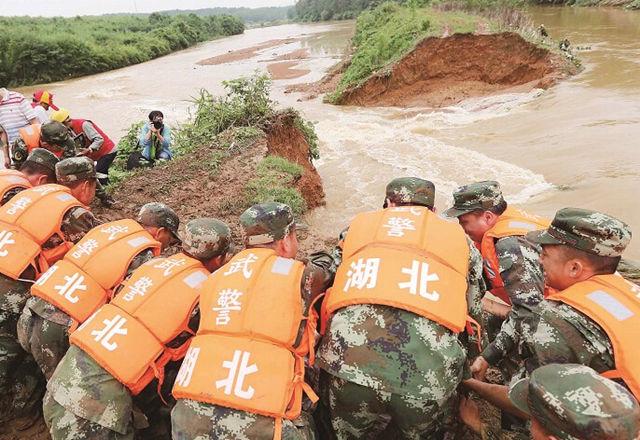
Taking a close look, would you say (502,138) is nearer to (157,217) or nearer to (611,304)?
(157,217)

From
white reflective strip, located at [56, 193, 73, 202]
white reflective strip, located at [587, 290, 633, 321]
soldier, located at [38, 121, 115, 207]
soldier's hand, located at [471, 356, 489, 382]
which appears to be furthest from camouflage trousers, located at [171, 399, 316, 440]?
soldier, located at [38, 121, 115, 207]

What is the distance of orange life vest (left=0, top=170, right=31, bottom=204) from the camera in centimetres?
393

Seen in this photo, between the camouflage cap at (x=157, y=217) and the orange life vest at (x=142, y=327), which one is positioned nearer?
the orange life vest at (x=142, y=327)

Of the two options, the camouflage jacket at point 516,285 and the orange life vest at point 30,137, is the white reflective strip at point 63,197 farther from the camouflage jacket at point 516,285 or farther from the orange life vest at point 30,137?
the camouflage jacket at point 516,285

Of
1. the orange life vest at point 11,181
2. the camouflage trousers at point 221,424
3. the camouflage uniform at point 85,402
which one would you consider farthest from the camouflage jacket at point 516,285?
the orange life vest at point 11,181

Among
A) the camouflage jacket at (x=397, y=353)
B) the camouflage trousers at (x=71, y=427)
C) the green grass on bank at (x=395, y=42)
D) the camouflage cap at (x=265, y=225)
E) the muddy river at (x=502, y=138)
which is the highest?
the camouflage cap at (x=265, y=225)

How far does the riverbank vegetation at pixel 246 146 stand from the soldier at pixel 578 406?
16.1 feet

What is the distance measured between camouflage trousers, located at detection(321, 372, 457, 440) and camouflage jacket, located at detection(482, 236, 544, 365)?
21.8 inches

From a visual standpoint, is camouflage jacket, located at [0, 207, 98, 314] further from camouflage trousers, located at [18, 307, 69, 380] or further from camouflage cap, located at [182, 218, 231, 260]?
camouflage cap, located at [182, 218, 231, 260]

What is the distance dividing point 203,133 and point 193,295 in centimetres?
604

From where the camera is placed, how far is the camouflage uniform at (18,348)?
3.29 metres

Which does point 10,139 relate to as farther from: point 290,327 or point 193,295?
point 290,327

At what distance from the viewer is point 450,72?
1870cm

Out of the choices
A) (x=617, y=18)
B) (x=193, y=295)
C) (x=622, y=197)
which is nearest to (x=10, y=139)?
(x=193, y=295)
